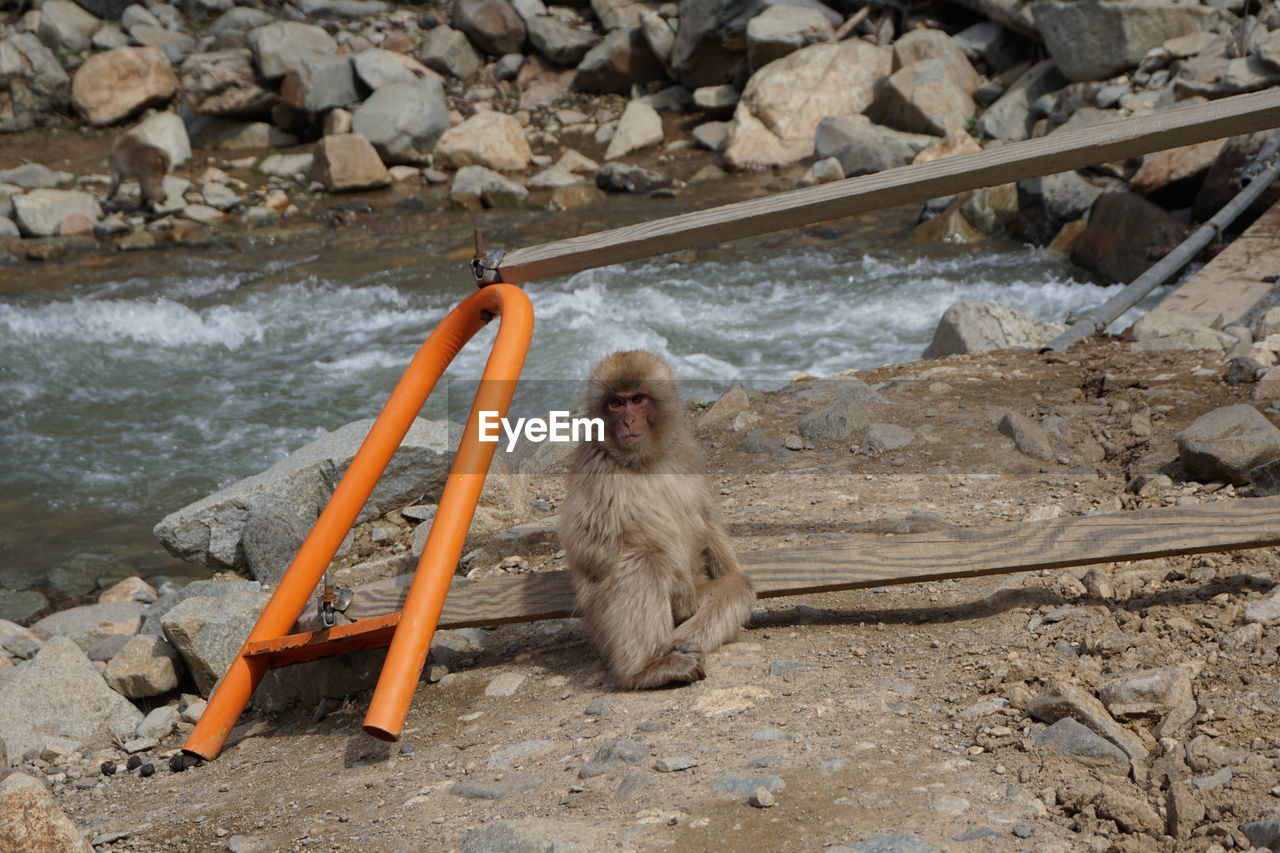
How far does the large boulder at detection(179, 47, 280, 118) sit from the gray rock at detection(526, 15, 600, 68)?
11.5 feet

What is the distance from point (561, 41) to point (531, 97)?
33.5 inches

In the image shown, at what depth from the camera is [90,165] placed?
47.8 ft

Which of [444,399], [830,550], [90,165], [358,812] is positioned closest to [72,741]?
[358,812]

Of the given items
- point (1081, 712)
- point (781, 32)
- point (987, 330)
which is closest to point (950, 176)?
point (1081, 712)

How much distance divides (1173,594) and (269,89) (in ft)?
46.2

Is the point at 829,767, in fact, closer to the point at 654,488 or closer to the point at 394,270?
the point at 654,488

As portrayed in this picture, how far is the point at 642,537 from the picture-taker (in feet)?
11.0

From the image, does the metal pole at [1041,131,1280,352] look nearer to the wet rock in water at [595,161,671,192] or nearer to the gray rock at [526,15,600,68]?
the wet rock in water at [595,161,671,192]

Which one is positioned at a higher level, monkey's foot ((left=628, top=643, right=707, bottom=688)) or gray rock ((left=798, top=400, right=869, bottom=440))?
gray rock ((left=798, top=400, right=869, bottom=440))

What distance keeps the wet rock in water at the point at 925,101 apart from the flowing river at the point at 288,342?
2338 millimetres

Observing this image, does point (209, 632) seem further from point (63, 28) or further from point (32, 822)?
point (63, 28)

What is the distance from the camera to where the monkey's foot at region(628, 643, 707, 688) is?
3.18m

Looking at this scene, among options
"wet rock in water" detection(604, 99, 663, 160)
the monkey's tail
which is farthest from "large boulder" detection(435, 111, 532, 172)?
the monkey's tail

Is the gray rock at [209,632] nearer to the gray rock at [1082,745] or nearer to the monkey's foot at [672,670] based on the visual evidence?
the monkey's foot at [672,670]
